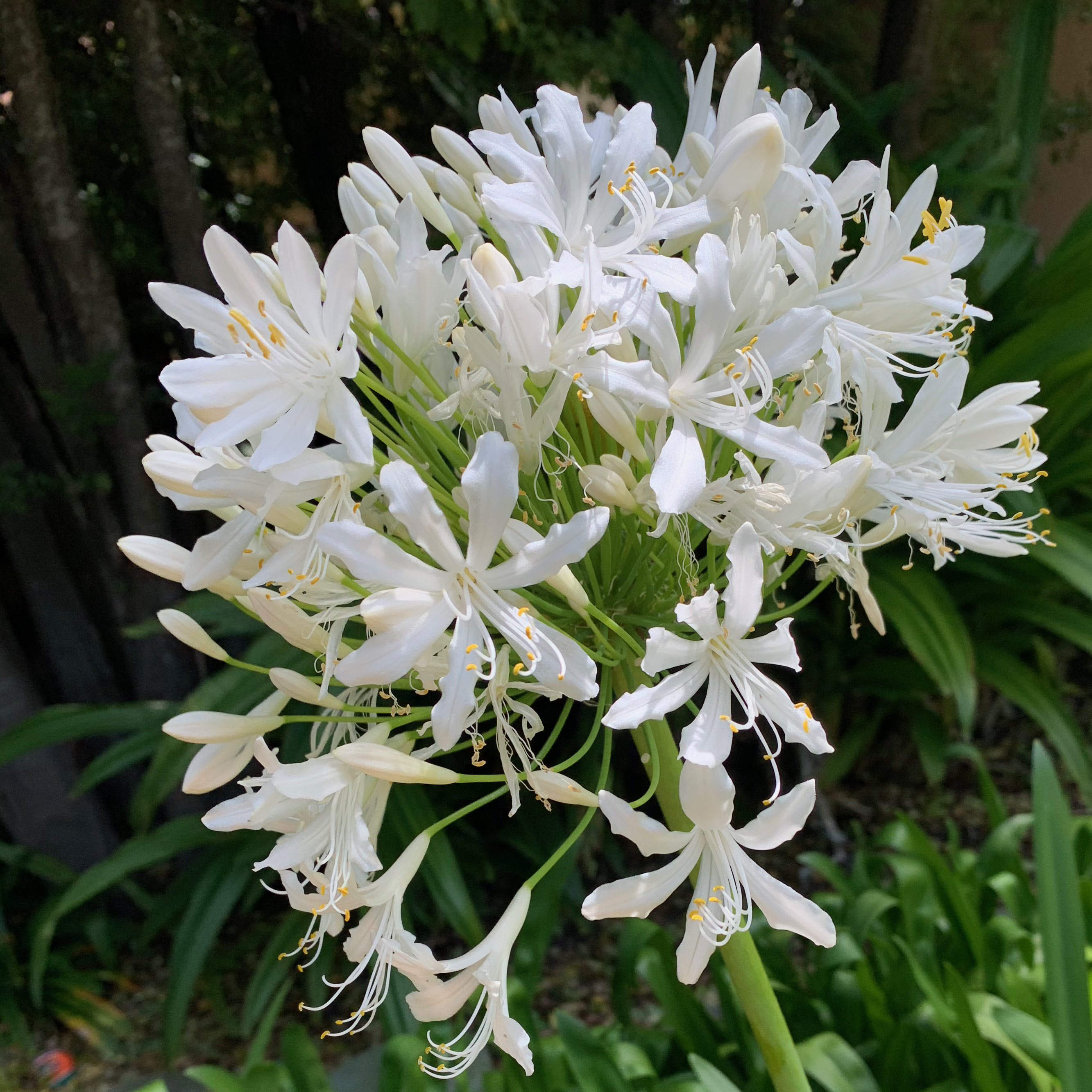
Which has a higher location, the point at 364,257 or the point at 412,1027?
the point at 364,257

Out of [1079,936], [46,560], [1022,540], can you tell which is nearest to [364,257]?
Result: [1022,540]

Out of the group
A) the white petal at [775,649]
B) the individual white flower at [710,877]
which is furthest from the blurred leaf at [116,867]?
the white petal at [775,649]

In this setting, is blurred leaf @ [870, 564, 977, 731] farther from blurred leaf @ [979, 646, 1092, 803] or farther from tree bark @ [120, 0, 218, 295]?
tree bark @ [120, 0, 218, 295]

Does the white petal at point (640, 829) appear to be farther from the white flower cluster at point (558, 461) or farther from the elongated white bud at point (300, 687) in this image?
the elongated white bud at point (300, 687)

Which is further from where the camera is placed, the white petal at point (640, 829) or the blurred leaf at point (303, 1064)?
the blurred leaf at point (303, 1064)

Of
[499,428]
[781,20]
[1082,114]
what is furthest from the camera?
[1082,114]

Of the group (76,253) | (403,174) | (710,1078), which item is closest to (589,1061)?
(710,1078)

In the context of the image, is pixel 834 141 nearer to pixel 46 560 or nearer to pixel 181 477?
pixel 181 477
